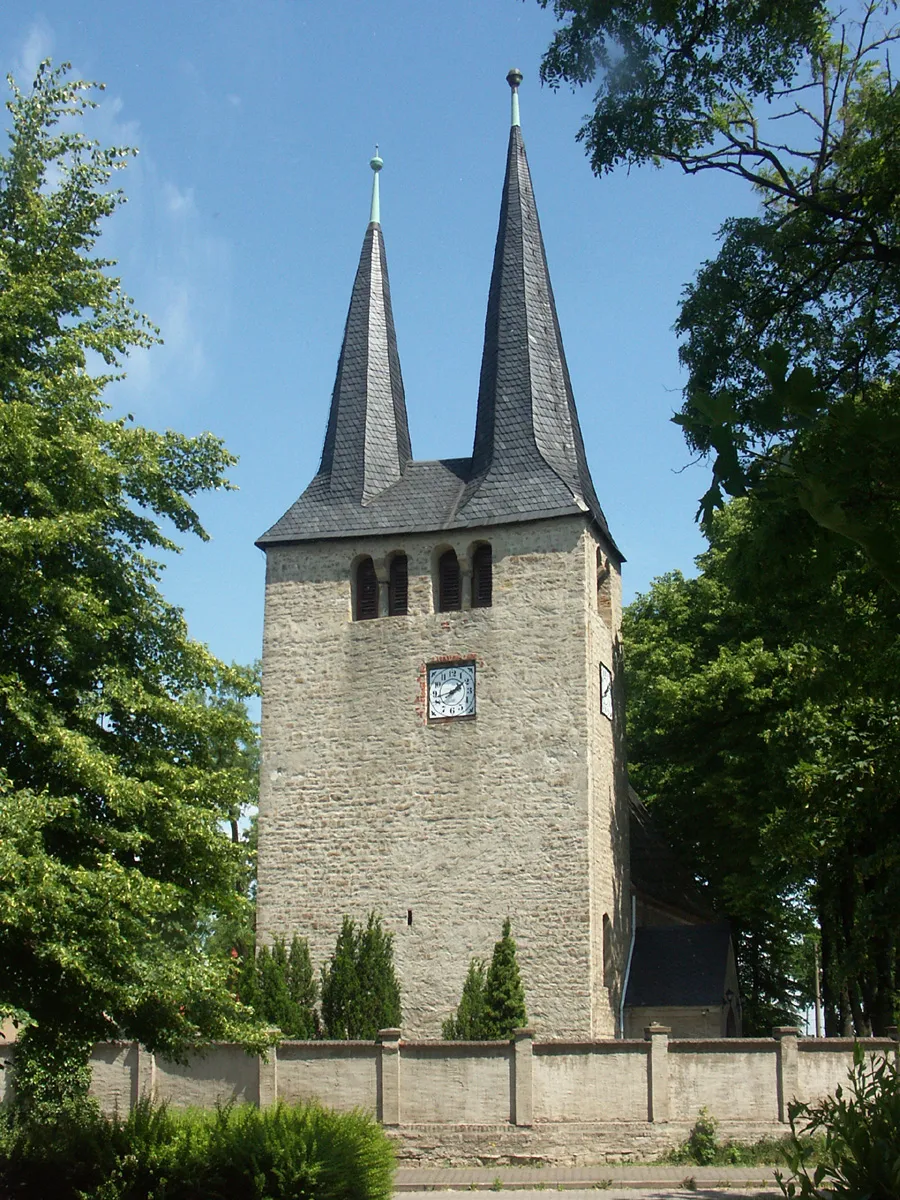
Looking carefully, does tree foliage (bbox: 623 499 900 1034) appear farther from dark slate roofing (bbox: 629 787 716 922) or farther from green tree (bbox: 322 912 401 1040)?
green tree (bbox: 322 912 401 1040)

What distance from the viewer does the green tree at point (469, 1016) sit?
73.2ft

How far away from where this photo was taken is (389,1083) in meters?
19.1

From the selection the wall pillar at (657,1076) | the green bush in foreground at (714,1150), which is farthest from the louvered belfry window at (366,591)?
the green bush in foreground at (714,1150)

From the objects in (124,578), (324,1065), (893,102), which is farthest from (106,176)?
(324,1065)

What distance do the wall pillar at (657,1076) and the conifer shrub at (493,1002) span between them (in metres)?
3.81

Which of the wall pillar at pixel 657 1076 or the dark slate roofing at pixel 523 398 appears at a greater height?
the dark slate roofing at pixel 523 398

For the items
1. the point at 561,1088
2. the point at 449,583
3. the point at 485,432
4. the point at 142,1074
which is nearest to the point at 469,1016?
the point at 561,1088

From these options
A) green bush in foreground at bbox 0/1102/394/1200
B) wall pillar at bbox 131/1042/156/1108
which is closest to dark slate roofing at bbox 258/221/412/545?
wall pillar at bbox 131/1042/156/1108

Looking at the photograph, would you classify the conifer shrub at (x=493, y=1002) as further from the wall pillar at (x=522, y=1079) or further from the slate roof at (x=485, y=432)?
the slate roof at (x=485, y=432)

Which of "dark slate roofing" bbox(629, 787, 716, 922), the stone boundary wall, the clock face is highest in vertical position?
the clock face

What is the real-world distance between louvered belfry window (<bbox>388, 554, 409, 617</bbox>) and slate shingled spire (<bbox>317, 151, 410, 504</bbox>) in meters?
1.39

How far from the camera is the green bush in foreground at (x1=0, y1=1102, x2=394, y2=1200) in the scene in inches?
447

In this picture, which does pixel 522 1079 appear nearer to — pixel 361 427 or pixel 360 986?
pixel 360 986

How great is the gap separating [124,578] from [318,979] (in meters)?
12.1
